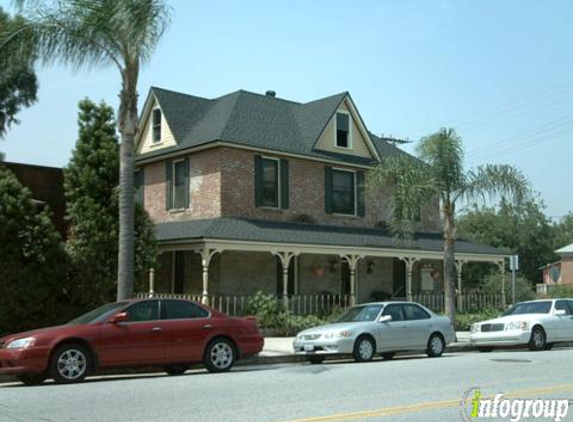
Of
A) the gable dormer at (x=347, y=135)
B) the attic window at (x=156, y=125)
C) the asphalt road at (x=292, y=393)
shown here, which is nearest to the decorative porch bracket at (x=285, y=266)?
the gable dormer at (x=347, y=135)

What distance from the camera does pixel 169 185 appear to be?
28.5 meters

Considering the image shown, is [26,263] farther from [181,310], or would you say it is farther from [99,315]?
[181,310]

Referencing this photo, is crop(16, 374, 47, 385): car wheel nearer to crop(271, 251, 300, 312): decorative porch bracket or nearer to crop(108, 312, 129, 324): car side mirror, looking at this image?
crop(108, 312, 129, 324): car side mirror

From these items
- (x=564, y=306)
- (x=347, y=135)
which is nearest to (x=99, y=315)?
(x=564, y=306)

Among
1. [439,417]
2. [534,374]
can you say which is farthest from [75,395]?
[534,374]

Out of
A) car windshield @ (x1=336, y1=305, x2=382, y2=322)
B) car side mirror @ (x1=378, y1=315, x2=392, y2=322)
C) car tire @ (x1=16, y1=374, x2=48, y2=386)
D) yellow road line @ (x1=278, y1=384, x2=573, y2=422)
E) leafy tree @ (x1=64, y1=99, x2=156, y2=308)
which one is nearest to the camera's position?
yellow road line @ (x1=278, y1=384, x2=573, y2=422)

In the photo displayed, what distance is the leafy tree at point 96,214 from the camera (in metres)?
19.4

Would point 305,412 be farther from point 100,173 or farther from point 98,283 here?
point 100,173

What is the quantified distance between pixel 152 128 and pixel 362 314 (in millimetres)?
15144

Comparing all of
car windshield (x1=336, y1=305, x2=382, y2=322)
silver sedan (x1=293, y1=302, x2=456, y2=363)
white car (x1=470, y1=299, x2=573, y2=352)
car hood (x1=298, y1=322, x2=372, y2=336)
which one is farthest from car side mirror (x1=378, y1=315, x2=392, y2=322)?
white car (x1=470, y1=299, x2=573, y2=352)

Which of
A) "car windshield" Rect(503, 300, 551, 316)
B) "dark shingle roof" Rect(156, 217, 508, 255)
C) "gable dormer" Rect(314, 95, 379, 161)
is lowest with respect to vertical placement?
"car windshield" Rect(503, 300, 551, 316)

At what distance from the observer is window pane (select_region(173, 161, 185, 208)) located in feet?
91.7

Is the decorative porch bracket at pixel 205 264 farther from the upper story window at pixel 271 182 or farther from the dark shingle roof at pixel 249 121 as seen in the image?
the dark shingle roof at pixel 249 121

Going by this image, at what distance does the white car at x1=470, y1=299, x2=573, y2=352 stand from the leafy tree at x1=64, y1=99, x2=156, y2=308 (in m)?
9.16
